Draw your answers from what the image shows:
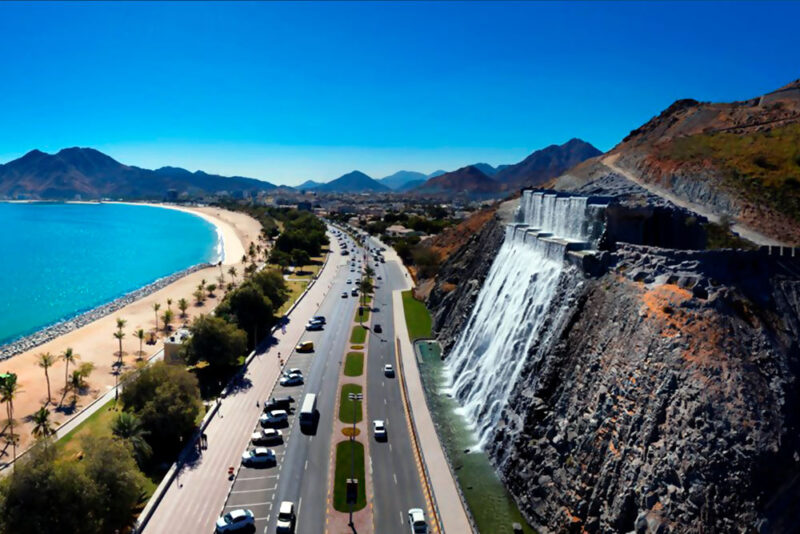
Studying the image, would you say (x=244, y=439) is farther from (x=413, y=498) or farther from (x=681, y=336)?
(x=681, y=336)

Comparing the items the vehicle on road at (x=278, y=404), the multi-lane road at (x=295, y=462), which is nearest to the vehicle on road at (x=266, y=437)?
the multi-lane road at (x=295, y=462)

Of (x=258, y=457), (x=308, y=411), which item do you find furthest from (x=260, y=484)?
(x=308, y=411)

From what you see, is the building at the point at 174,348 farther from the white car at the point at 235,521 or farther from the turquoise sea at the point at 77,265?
the turquoise sea at the point at 77,265

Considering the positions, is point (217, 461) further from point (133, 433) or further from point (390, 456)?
point (390, 456)

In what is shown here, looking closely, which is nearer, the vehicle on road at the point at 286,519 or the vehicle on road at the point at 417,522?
the vehicle on road at the point at 286,519

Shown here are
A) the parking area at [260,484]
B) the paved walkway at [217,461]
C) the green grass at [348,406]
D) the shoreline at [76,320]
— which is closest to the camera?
the paved walkway at [217,461]

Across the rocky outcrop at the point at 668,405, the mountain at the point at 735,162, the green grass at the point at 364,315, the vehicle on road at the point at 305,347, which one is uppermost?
the mountain at the point at 735,162

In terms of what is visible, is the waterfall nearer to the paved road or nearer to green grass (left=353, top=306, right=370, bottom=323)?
the paved road

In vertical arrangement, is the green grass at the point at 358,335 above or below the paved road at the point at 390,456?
above
